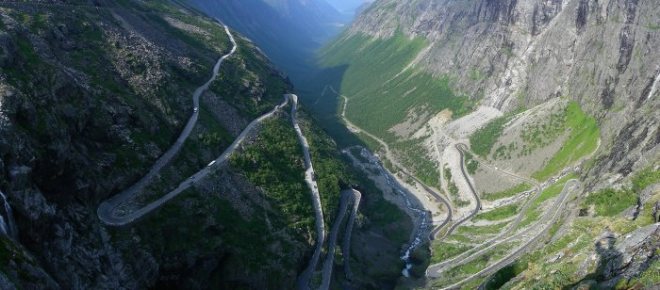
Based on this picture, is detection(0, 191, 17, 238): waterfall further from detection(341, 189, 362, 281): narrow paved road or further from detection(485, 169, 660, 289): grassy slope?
detection(341, 189, 362, 281): narrow paved road

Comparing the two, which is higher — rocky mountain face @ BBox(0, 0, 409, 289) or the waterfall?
the waterfall

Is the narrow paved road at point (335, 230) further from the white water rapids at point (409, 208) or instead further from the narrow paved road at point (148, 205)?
the narrow paved road at point (148, 205)

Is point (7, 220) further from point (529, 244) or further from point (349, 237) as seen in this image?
point (529, 244)

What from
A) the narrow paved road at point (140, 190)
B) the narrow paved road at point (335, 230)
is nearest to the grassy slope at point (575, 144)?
the narrow paved road at point (335, 230)

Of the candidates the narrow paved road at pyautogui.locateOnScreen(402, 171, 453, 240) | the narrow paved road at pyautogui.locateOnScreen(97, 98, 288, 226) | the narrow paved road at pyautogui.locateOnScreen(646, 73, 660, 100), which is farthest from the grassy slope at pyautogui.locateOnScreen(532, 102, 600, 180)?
the narrow paved road at pyautogui.locateOnScreen(97, 98, 288, 226)

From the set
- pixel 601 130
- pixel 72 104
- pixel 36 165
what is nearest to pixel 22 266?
pixel 36 165

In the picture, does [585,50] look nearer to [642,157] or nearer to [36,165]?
[642,157]
